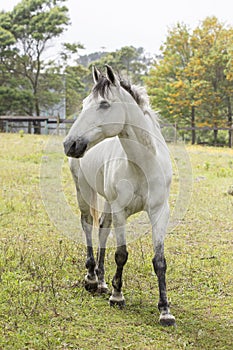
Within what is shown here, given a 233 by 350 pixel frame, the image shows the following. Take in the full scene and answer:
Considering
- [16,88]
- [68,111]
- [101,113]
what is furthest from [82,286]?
[68,111]

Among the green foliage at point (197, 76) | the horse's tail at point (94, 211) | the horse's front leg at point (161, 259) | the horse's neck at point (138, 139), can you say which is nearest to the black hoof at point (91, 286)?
the horse's tail at point (94, 211)

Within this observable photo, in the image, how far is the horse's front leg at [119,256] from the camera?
12.8 feet

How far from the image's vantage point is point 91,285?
14.9ft

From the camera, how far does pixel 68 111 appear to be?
33000 millimetres

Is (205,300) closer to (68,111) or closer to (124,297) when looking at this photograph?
(124,297)

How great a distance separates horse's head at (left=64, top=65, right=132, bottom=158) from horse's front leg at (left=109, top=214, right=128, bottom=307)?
2.59ft

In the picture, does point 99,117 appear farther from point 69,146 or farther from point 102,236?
point 102,236

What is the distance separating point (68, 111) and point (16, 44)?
19.3 ft

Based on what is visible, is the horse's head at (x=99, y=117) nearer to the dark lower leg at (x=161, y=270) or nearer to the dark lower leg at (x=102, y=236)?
the dark lower leg at (x=161, y=270)

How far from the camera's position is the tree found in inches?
1139

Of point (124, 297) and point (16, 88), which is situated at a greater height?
point (16, 88)

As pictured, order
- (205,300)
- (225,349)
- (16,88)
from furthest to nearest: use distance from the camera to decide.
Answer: (16,88), (205,300), (225,349)

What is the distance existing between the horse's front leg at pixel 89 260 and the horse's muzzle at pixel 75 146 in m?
1.64

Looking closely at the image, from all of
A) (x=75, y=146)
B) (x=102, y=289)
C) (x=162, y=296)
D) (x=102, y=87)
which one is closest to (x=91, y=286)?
(x=102, y=289)
